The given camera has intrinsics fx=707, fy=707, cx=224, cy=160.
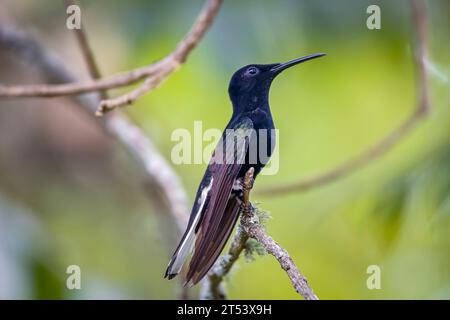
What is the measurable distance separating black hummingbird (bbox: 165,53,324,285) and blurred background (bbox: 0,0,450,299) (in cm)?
144

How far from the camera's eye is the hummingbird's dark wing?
1.88 m

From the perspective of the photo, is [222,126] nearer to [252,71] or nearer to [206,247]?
[252,71]

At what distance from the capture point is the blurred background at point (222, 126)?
4270mm

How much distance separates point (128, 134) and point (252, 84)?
1686 millimetres

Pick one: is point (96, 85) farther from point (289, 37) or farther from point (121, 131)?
point (289, 37)

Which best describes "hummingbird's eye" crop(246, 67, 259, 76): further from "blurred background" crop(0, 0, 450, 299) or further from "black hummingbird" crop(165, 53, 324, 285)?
"blurred background" crop(0, 0, 450, 299)

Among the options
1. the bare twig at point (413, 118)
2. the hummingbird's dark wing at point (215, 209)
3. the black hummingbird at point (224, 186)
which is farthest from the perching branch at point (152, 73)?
the bare twig at point (413, 118)

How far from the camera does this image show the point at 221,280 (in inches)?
98.2

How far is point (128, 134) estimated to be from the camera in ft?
12.8

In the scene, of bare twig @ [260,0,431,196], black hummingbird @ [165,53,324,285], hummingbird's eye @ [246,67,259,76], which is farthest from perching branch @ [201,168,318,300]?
bare twig @ [260,0,431,196]

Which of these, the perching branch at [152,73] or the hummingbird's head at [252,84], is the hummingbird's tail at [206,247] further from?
the perching branch at [152,73]

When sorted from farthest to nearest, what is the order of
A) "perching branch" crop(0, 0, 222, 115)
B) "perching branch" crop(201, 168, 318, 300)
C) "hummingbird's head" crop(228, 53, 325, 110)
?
1. "perching branch" crop(0, 0, 222, 115)
2. "hummingbird's head" crop(228, 53, 325, 110)
3. "perching branch" crop(201, 168, 318, 300)

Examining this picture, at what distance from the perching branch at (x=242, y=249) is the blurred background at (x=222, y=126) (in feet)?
3.73

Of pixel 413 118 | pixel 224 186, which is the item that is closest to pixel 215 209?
pixel 224 186
